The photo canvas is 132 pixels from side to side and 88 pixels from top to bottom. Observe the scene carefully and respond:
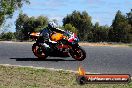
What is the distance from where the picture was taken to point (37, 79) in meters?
11.3

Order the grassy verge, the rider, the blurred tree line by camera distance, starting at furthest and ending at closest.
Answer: the blurred tree line → the rider → the grassy verge

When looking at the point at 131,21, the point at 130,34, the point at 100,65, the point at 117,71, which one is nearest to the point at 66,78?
the point at 117,71

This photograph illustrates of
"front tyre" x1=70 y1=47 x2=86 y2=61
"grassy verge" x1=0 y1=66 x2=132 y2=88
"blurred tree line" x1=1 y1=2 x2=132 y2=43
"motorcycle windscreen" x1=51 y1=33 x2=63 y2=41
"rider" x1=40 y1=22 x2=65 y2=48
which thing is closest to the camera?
"grassy verge" x1=0 y1=66 x2=132 y2=88

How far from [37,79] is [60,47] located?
5464 mm

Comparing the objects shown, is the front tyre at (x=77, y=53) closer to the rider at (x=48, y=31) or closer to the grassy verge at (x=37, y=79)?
the rider at (x=48, y=31)

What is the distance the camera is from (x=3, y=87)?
402 inches

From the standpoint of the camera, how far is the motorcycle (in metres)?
16.5

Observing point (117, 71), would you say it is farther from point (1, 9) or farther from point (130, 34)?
point (130, 34)

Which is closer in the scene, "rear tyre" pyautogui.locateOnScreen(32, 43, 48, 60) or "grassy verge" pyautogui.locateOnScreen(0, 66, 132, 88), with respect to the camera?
"grassy verge" pyautogui.locateOnScreen(0, 66, 132, 88)

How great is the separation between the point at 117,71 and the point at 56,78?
2.59 meters

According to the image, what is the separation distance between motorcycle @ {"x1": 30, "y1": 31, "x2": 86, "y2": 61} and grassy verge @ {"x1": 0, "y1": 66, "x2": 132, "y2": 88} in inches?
137

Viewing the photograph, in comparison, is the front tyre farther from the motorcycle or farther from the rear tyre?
the rear tyre

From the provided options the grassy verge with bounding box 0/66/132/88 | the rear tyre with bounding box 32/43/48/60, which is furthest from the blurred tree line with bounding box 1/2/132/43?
the grassy verge with bounding box 0/66/132/88

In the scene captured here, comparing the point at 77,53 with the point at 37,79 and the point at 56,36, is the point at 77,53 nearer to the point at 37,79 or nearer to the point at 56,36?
the point at 56,36
